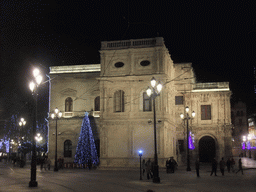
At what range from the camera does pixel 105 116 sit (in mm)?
38281

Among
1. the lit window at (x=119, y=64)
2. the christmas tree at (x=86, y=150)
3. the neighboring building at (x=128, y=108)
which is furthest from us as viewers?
the lit window at (x=119, y=64)

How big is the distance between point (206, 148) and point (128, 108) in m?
14.7

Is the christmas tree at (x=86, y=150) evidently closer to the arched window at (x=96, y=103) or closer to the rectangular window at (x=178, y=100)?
the arched window at (x=96, y=103)

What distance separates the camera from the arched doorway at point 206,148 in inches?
1830

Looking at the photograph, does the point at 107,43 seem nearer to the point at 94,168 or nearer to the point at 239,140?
the point at 94,168

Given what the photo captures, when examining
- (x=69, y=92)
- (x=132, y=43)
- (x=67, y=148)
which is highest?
(x=132, y=43)

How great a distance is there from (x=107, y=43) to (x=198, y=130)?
56.7 ft

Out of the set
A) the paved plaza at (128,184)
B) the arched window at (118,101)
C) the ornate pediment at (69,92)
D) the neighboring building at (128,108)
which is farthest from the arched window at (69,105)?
the paved plaza at (128,184)

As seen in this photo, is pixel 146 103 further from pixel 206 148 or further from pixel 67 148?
pixel 206 148

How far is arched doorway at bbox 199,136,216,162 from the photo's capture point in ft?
153

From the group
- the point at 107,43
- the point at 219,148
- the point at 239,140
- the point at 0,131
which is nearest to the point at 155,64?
the point at 107,43

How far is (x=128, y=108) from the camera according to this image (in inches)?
1495

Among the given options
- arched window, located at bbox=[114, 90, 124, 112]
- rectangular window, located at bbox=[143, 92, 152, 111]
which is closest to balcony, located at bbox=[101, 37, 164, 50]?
arched window, located at bbox=[114, 90, 124, 112]

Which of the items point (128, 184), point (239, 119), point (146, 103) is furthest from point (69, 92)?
point (239, 119)
